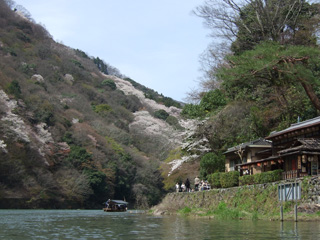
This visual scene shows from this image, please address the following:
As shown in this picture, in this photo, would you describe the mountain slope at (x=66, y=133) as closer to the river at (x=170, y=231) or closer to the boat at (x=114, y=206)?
the boat at (x=114, y=206)

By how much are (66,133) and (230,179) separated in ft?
124

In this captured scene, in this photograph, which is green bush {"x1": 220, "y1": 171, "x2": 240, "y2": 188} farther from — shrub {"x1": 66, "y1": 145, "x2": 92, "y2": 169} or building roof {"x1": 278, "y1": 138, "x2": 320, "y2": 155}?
shrub {"x1": 66, "y1": 145, "x2": 92, "y2": 169}

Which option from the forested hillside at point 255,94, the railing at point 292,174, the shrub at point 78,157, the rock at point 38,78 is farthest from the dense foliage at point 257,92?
the rock at point 38,78

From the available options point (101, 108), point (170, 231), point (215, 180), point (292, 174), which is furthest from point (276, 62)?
point (101, 108)

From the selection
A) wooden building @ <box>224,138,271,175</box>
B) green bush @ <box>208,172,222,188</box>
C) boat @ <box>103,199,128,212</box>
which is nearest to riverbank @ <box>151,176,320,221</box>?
green bush @ <box>208,172,222,188</box>

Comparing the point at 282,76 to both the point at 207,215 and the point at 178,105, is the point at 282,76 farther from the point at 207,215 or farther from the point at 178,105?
the point at 178,105

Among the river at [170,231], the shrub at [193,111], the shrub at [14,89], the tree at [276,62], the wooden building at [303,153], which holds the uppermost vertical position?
the shrub at [14,89]

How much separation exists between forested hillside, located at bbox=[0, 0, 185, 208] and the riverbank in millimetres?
10777

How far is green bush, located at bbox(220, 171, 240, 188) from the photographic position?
3023cm

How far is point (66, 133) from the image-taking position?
6384 cm

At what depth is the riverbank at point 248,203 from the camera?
21.0m

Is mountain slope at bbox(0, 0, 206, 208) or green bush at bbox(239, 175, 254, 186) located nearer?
green bush at bbox(239, 175, 254, 186)

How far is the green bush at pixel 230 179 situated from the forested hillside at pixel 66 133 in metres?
11.8

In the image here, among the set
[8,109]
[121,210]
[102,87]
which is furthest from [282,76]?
[102,87]
